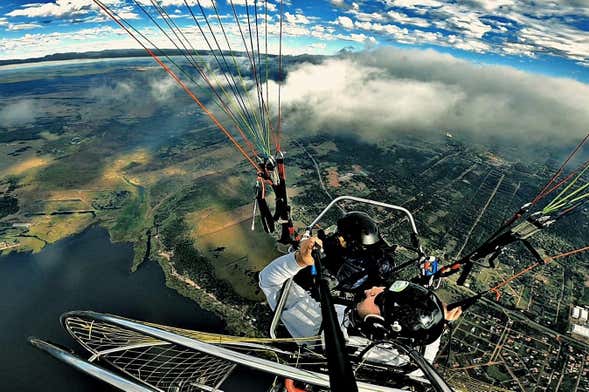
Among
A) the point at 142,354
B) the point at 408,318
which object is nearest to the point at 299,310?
the point at 408,318

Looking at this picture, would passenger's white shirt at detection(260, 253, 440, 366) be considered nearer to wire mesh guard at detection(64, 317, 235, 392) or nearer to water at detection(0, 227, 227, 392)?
wire mesh guard at detection(64, 317, 235, 392)

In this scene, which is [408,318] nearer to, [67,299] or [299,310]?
[299,310]

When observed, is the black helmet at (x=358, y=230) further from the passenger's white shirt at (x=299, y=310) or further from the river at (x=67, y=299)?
the river at (x=67, y=299)

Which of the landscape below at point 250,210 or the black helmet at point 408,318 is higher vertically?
the black helmet at point 408,318

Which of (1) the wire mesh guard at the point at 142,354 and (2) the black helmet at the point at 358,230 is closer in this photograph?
(1) the wire mesh guard at the point at 142,354

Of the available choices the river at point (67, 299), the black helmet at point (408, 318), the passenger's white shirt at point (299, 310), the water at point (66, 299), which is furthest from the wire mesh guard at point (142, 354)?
the water at point (66, 299)

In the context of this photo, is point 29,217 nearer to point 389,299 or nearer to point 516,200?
point 389,299

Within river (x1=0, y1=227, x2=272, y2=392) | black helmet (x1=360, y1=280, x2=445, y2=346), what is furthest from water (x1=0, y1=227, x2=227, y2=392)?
black helmet (x1=360, y1=280, x2=445, y2=346)
